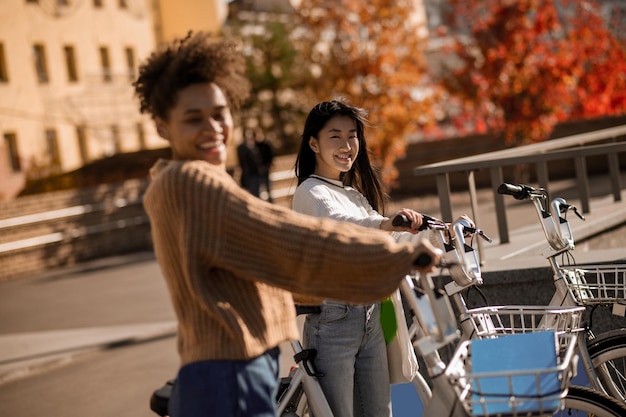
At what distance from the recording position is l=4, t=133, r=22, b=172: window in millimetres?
34594

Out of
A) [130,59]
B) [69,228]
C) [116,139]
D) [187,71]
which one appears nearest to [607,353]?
[187,71]

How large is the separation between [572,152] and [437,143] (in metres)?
22.1

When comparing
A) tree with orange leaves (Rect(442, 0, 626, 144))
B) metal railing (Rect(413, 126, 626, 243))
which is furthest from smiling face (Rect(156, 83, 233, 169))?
tree with orange leaves (Rect(442, 0, 626, 144))

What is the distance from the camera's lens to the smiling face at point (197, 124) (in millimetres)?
2955

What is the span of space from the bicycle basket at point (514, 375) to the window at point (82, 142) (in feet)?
118

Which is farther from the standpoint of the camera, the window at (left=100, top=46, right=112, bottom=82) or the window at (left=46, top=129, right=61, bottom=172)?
the window at (left=100, top=46, right=112, bottom=82)

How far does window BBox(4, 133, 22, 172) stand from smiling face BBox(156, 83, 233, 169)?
33.0 metres

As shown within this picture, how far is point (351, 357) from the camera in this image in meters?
4.18

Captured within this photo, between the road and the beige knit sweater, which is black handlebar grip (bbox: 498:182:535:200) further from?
the road

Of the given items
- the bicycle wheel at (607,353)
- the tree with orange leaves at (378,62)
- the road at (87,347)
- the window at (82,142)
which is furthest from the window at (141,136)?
the bicycle wheel at (607,353)

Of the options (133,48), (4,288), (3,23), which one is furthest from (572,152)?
(133,48)

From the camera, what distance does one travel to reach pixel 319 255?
277 cm

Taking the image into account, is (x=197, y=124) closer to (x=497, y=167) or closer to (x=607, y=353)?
(x=607, y=353)

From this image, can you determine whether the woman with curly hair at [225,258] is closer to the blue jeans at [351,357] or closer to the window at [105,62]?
the blue jeans at [351,357]
